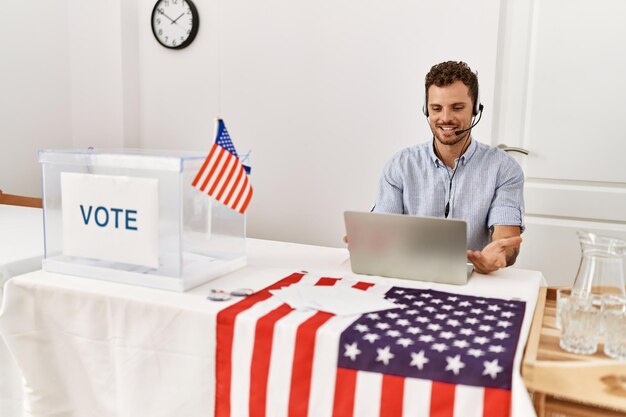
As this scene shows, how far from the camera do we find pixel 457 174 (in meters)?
1.96

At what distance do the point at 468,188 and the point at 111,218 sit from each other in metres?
1.16

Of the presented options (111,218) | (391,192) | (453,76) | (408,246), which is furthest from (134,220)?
(453,76)

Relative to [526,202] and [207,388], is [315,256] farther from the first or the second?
[526,202]

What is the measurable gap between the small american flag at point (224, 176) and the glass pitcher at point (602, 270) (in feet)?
2.52

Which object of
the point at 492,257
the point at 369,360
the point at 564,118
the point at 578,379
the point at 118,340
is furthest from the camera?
the point at 564,118

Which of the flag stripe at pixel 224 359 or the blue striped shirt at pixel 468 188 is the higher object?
the blue striped shirt at pixel 468 188

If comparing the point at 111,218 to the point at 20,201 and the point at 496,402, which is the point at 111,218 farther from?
the point at 20,201

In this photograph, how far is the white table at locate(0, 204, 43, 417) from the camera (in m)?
1.46

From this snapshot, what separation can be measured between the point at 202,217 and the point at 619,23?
1.92 m

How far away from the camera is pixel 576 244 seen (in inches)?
98.0

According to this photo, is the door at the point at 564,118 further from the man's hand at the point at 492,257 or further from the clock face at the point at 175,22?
the clock face at the point at 175,22

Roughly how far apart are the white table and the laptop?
899 millimetres

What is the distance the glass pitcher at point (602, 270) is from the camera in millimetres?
1015

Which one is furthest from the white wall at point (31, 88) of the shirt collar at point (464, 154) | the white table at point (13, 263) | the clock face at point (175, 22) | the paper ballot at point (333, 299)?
the paper ballot at point (333, 299)
